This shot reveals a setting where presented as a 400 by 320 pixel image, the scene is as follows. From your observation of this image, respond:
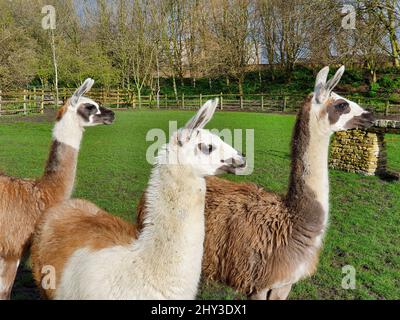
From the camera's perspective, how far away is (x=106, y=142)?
1269 cm

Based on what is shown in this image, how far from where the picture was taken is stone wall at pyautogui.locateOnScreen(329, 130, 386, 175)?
28.5ft

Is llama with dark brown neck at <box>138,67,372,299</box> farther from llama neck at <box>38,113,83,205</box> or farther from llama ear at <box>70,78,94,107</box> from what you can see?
llama ear at <box>70,78,94,107</box>

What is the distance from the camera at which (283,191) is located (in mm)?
7105

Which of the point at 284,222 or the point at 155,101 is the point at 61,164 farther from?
the point at 155,101

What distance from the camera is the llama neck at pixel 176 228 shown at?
6.92ft

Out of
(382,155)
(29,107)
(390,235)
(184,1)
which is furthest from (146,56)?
(390,235)

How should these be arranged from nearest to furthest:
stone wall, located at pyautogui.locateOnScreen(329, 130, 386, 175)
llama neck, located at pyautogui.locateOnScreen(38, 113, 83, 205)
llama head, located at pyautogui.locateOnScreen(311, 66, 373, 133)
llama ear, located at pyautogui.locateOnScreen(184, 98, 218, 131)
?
llama ear, located at pyautogui.locateOnScreen(184, 98, 218, 131), llama head, located at pyautogui.locateOnScreen(311, 66, 373, 133), llama neck, located at pyautogui.locateOnScreen(38, 113, 83, 205), stone wall, located at pyautogui.locateOnScreen(329, 130, 386, 175)

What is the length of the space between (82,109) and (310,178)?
2348 millimetres

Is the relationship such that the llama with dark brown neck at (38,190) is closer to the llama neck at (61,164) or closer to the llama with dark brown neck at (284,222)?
the llama neck at (61,164)

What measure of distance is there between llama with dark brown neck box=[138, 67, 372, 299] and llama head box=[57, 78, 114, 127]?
3.92 ft

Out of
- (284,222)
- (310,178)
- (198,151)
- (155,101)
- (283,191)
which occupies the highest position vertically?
(155,101)

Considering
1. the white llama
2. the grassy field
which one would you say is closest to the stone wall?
the grassy field

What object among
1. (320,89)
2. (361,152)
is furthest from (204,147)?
(361,152)

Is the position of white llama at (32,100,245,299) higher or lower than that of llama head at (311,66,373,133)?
lower
